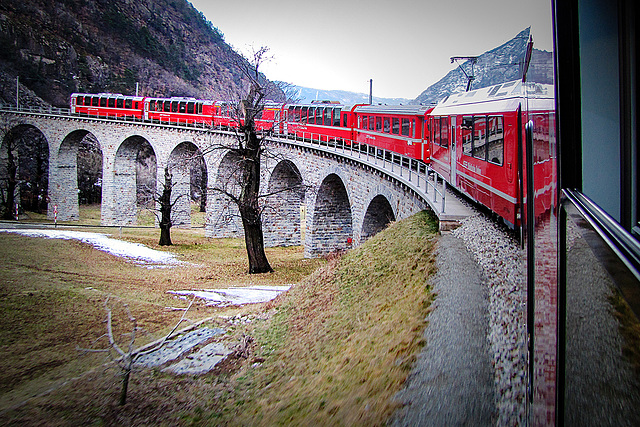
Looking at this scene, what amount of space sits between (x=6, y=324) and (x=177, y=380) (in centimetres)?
409

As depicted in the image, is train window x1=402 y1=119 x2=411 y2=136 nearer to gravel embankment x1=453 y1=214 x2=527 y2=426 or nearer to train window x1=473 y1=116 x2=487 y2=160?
train window x1=473 y1=116 x2=487 y2=160

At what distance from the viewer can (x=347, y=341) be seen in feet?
22.9

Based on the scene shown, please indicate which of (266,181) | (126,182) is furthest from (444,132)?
(126,182)

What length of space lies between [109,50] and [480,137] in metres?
48.4

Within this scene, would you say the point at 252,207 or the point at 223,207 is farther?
the point at 223,207

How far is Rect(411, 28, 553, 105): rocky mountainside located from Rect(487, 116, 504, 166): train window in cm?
65

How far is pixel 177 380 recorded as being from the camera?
27.2 feet

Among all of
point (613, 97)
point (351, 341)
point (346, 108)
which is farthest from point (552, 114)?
point (346, 108)

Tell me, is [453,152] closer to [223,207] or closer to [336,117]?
[336,117]

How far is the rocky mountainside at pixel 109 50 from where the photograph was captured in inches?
1189

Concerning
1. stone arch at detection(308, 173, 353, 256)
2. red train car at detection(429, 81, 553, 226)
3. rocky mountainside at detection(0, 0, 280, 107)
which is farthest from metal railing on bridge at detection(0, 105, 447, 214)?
rocky mountainside at detection(0, 0, 280, 107)

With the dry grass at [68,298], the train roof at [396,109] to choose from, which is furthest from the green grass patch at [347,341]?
the train roof at [396,109]

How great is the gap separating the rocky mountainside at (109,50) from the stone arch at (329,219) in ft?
22.3

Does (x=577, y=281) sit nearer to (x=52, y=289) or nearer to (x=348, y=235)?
(x=52, y=289)
